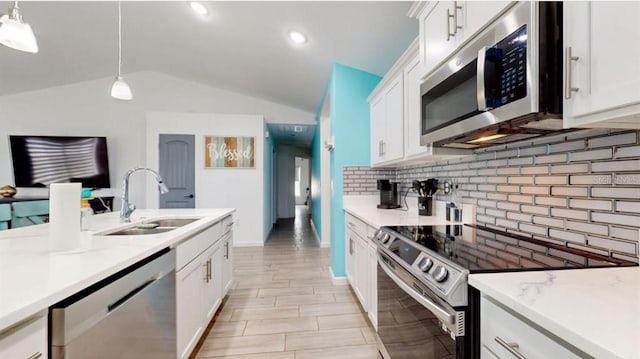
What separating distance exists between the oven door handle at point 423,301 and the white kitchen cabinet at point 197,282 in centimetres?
119

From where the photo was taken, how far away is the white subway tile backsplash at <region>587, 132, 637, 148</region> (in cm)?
89

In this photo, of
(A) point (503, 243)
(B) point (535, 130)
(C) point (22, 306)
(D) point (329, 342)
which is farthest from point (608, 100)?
(D) point (329, 342)

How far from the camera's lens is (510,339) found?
675 mm

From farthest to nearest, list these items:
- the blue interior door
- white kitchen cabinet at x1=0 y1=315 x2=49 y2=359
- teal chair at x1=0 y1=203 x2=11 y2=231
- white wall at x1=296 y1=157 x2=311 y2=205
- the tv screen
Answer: white wall at x1=296 y1=157 x2=311 y2=205
the blue interior door
the tv screen
teal chair at x1=0 y1=203 x2=11 y2=231
white kitchen cabinet at x1=0 y1=315 x2=49 y2=359

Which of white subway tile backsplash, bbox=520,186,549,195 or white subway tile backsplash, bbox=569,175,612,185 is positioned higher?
white subway tile backsplash, bbox=569,175,612,185

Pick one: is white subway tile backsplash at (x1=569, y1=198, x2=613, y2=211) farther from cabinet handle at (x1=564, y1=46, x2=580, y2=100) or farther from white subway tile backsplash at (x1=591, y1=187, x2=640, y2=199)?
cabinet handle at (x1=564, y1=46, x2=580, y2=100)

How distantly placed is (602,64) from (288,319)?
240 cm

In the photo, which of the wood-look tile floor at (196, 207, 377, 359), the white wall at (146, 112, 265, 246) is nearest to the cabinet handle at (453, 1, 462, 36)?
the wood-look tile floor at (196, 207, 377, 359)

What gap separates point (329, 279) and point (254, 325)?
119cm

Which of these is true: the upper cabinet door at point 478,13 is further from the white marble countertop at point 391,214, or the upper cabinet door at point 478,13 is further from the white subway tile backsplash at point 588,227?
the white marble countertop at point 391,214

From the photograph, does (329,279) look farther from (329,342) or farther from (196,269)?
(196,269)

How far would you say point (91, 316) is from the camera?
83 cm

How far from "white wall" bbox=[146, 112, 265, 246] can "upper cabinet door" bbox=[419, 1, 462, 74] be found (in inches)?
155

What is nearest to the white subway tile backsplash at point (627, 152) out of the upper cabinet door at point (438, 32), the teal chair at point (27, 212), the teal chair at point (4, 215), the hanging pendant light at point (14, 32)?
the upper cabinet door at point (438, 32)
